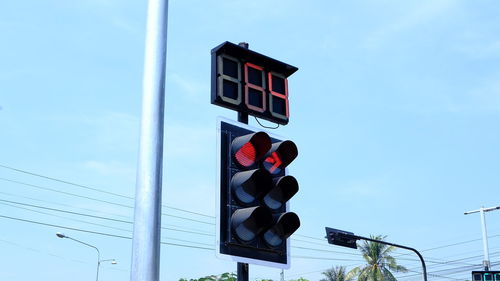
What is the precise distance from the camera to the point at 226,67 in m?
6.93

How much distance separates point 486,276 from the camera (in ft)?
61.0

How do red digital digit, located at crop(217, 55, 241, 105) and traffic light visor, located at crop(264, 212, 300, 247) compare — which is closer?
traffic light visor, located at crop(264, 212, 300, 247)

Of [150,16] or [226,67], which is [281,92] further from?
[150,16]

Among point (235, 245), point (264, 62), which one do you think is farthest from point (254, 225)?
point (264, 62)

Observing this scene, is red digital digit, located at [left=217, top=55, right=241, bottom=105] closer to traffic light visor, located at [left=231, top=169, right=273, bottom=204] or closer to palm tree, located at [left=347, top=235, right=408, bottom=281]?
traffic light visor, located at [left=231, top=169, right=273, bottom=204]

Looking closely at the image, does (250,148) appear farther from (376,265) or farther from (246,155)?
(376,265)

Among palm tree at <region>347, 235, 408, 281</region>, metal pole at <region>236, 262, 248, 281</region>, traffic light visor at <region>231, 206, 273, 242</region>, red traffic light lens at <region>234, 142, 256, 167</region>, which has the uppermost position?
palm tree at <region>347, 235, 408, 281</region>

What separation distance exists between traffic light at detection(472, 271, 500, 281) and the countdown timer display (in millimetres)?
13046

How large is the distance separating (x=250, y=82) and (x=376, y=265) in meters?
65.7

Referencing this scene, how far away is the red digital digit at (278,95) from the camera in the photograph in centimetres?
730

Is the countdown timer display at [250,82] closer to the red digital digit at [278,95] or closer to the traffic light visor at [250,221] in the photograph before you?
the red digital digit at [278,95]

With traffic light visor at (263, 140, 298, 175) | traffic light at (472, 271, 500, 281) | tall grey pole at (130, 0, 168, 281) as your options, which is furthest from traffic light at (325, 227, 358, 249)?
tall grey pole at (130, 0, 168, 281)

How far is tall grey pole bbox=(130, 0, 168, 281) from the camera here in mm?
4723

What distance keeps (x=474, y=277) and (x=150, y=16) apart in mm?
15549
